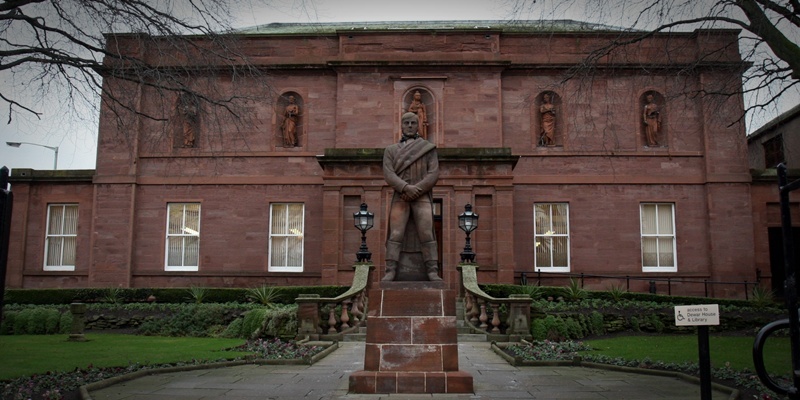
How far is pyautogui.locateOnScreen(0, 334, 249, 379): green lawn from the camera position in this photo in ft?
36.1

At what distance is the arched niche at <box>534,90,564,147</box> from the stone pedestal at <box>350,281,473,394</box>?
17.3 metres

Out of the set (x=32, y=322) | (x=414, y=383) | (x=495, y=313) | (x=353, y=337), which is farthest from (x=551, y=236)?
(x=32, y=322)

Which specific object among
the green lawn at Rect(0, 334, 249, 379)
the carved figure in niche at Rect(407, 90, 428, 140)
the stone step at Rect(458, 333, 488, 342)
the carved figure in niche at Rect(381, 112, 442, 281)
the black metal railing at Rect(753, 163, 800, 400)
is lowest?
the green lawn at Rect(0, 334, 249, 379)

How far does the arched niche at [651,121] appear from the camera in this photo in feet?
81.5

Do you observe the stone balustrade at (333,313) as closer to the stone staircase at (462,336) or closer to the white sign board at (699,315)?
the stone staircase at (462,336)

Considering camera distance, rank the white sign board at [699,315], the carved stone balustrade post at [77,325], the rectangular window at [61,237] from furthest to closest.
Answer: the rectangular window at [61,237] < the carved stone balustrade post at [77,325] < the white sign board at [699,315]

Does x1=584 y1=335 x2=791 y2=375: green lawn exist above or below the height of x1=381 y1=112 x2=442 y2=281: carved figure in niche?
below

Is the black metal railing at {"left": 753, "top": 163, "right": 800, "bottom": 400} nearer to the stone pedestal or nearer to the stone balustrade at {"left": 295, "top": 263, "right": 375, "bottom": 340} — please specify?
the stone pedestal

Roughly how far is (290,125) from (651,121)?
47.0 feet

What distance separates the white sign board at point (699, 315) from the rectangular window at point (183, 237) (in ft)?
70.2

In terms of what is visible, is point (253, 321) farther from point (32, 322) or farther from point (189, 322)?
point (32, 322)

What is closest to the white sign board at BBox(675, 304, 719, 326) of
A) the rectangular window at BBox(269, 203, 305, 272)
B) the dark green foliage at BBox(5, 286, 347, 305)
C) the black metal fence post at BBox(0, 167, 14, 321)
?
the black metal fence post at BBox(0, 167, 14, 321)

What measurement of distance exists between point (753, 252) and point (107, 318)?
2259cm

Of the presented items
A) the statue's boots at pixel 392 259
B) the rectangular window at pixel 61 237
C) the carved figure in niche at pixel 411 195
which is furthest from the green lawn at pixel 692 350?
the rectangular window at pixel 61 237
